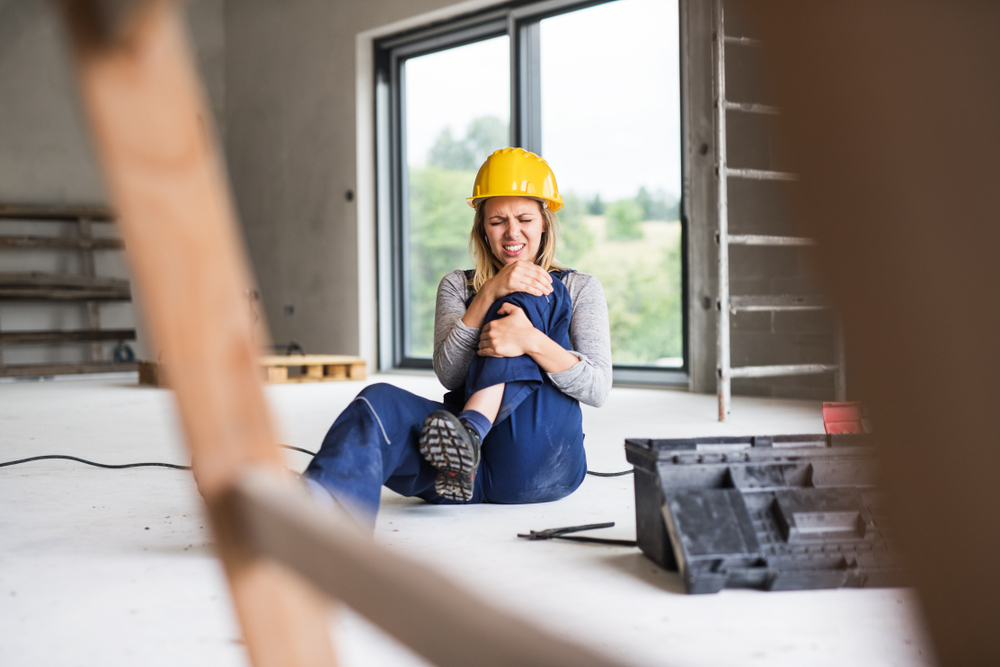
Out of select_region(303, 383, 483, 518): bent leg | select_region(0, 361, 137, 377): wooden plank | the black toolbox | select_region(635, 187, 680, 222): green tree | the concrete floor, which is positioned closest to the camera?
the concrete floor

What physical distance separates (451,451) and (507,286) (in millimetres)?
485

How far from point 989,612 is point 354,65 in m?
7.91

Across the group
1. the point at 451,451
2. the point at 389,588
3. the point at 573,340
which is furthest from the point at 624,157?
the point at 389,588

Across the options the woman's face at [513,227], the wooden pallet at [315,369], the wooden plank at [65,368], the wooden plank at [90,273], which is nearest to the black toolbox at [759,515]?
the woman's face at [513,227]

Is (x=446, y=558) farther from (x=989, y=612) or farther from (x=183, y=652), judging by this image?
(x=989, y=612)

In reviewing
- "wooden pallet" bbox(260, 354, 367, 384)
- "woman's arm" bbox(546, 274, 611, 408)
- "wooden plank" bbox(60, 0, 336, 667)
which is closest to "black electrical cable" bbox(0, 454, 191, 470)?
"woman's arm" bbox(546, 274, 611, 408)

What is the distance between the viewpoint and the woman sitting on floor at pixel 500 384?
180cm

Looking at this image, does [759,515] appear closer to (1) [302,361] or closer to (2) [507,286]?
(2) [507,286]

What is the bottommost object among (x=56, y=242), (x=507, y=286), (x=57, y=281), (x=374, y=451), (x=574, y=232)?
(x=374, y=451)

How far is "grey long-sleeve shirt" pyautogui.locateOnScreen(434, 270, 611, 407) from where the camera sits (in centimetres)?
208

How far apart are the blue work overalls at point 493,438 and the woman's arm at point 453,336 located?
6 cm

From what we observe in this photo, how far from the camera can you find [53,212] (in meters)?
7.57

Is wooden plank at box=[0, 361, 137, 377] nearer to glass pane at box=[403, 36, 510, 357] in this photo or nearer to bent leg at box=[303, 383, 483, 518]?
glass pane at box=[403, 36, 510, 357]

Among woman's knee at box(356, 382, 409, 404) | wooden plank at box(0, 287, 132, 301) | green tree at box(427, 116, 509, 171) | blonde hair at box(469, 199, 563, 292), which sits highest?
green tree at box(427, 116, 509, 171)
